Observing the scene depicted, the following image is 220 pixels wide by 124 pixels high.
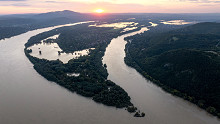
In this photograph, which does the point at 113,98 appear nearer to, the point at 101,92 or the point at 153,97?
the point at 101,92

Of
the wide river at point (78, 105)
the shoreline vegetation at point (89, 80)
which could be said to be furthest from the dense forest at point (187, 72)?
the shoreline vegetation at point (89, 80)

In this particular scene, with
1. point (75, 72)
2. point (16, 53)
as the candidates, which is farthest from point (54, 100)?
point (16, 53)

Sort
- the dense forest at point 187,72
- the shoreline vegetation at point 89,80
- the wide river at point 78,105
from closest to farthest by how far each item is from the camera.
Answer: the wide river at point 78,105, the shoreline vegetation at point 89,80, the dense forest at point 187,72

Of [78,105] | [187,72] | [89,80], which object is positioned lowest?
[78,105]

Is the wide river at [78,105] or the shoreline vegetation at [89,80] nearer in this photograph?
the wide river at [78,105]

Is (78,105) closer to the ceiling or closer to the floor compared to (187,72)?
closer to the floor

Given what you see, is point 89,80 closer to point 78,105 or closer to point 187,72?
point 78,105

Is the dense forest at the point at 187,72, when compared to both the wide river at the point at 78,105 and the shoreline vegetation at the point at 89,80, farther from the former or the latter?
the shoreline vegetation at the point at 89,80

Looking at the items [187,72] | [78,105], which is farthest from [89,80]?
[187,72]
